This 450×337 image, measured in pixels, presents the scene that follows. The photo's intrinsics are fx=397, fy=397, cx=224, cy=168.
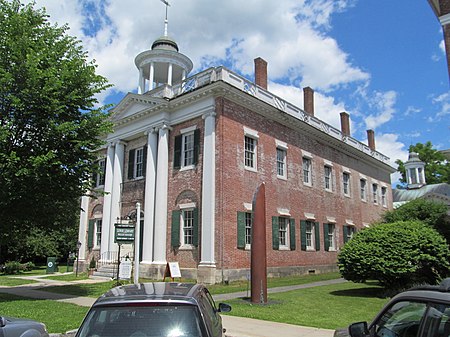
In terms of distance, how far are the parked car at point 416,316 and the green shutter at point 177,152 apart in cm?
1887

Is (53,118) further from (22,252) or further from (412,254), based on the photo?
(22,252)

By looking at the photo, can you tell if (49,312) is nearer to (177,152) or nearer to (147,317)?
(147,317)

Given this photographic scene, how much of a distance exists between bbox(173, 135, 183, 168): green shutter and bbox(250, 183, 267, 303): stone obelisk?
9.07 metres

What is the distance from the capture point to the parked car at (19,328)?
5.26m

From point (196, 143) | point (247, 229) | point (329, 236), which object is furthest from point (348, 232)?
point (196, 143)

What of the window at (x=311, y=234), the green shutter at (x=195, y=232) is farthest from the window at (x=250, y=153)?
the window at (x=311, y=234)

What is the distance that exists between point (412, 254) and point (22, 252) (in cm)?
3710

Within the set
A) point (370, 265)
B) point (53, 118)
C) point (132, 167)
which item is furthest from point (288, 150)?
point (53, 118)

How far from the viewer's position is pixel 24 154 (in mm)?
14047

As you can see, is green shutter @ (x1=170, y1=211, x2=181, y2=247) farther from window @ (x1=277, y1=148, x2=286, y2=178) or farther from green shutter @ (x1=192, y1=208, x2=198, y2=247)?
window @ (x1=277, y1=148, x2=286, y2=178)

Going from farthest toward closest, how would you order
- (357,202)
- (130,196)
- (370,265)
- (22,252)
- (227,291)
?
(22,252) < (357,202) < (130,196) < (227,291) < (370,265)

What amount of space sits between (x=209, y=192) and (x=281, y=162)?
6.62 metres

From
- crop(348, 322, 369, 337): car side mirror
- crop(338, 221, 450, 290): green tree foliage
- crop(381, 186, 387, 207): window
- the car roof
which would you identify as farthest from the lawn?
crop(381, 186, 387, 207): window

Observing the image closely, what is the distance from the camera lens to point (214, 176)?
2030cm
